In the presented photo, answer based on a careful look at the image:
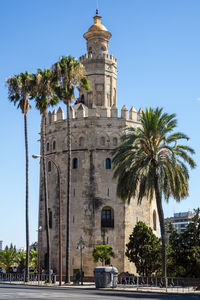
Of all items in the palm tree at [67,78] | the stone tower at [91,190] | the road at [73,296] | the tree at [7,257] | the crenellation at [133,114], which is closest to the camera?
the road at [73,296]

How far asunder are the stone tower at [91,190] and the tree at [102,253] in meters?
2.15

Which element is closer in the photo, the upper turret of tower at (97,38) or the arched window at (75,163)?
the arched window at (75,163)

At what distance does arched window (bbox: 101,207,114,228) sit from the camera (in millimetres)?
48875

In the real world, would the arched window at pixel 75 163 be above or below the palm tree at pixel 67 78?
below

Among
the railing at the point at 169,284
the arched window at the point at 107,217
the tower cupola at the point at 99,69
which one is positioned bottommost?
the railing at the point at 169,284

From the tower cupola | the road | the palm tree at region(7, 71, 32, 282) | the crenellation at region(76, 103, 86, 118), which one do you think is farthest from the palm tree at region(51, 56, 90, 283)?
the road

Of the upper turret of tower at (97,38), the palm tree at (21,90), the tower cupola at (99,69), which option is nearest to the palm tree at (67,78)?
the palm tree at (21,90)

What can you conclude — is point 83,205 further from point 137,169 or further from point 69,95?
point 137,169

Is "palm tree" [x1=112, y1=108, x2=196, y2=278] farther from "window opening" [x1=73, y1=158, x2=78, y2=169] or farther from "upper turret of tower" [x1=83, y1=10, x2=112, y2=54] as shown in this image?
"upper turret of tower" [x1=83, y1=10, x2=112, y2=54]

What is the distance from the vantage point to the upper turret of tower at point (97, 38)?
55.4 m

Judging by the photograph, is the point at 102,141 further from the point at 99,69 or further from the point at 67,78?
the point at 67,78

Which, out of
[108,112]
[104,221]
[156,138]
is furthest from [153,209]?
[156,138]

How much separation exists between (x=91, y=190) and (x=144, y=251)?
928 cm

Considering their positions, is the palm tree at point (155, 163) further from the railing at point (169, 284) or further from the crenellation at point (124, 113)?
the crenellation at point (124, 113)
